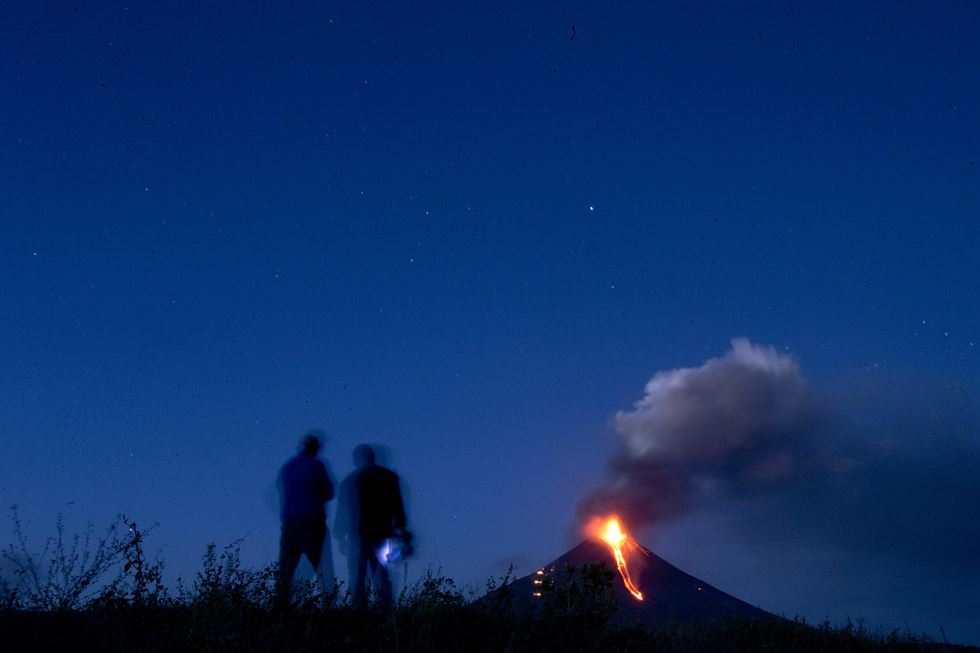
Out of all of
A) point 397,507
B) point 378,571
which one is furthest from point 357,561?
point 397,507

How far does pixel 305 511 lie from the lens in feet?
30.2

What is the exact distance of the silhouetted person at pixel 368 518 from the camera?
9.41 meters

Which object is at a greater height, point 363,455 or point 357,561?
point 363,455

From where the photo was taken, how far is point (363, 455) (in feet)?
32.2

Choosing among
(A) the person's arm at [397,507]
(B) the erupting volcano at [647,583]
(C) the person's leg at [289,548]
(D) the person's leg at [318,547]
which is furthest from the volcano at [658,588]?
(C) the person's leg at [289,548]

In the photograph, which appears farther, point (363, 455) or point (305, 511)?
point (363, 455)

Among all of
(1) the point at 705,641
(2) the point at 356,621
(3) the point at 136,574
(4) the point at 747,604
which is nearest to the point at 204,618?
(3) the point at 136,574

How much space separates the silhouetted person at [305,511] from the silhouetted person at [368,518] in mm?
321

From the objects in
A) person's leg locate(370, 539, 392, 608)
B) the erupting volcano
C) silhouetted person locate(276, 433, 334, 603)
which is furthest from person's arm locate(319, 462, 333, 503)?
the erupting volcano

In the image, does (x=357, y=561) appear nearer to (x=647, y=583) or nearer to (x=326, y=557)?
(x=326, y=557)

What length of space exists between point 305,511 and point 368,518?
72 cm

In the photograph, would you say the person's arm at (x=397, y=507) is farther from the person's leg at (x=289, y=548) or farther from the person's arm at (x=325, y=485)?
the person's leg at (x=289, y=548)

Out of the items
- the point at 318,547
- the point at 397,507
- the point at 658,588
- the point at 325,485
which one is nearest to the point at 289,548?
the point at 318,547

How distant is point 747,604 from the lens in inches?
1203
